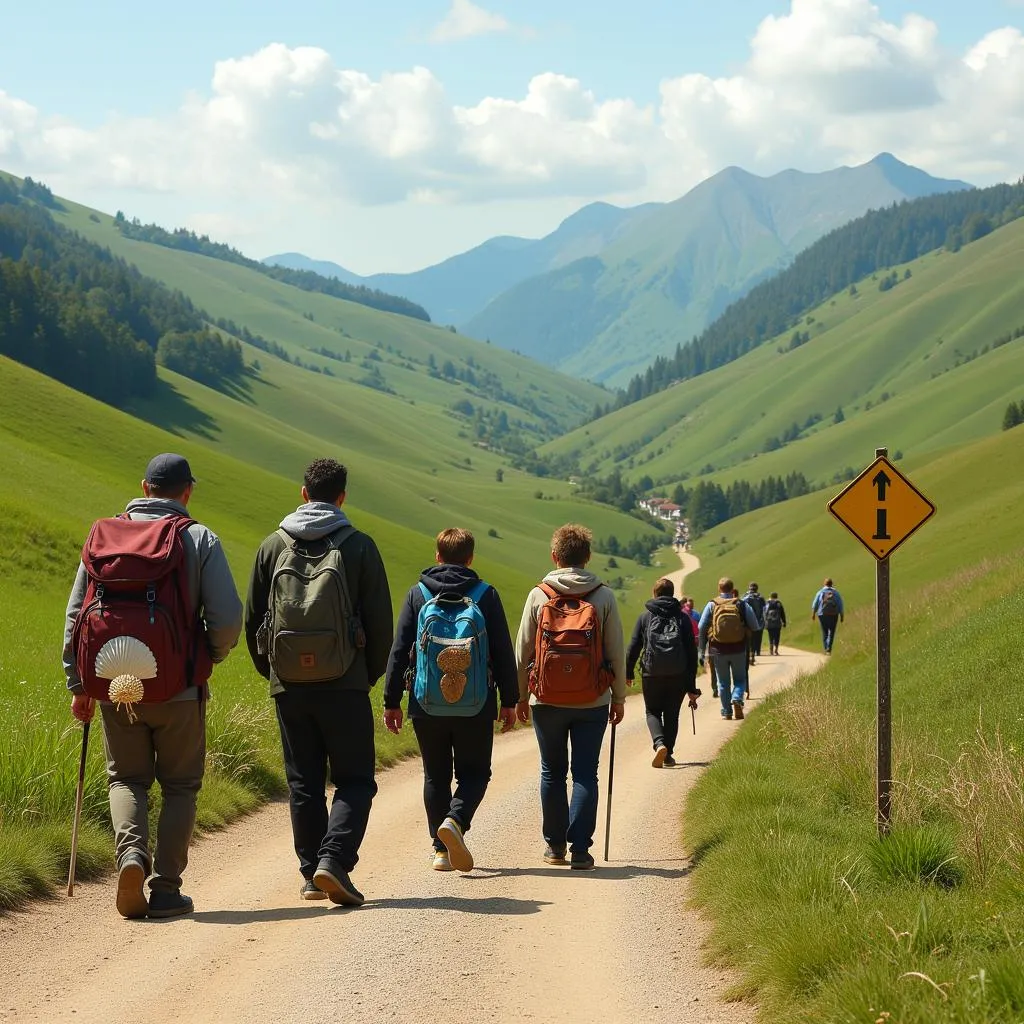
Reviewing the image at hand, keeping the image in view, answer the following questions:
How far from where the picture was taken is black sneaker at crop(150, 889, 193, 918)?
8984 millimetres

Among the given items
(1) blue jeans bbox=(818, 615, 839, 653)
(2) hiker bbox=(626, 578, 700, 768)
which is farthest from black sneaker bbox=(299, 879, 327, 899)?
(1) blue jeans bbox=(818, 615, 839, 653)

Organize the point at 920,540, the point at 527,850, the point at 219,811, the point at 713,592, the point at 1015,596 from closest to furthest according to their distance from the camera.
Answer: the point at 527,850, the point at 219,811, the point at 1015,596, the point at 920,540, the point at 713,592

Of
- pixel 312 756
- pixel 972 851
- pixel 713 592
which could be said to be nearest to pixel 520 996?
pixel 312 756

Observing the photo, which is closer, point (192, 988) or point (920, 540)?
point (192, 988)

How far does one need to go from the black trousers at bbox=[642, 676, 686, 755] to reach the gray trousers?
31.2ft

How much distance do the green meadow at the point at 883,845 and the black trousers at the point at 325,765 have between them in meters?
2.59

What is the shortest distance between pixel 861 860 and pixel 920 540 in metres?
71.6

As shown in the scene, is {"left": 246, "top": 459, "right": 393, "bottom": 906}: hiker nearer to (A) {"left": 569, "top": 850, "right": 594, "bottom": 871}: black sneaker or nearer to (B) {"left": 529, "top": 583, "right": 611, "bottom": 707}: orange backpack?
(B) {"left": 529, "top": 583, "right": 611, "bottom": 707}: orange backpack

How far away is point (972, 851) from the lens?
9391 mm

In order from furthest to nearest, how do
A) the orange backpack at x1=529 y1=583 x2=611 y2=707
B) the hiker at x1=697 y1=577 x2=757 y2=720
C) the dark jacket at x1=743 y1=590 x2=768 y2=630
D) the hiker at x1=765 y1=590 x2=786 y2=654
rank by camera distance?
the hiker at x1=765 y1=590 x2=786 y2=654 → the dark jacket at x1=743 y1=590 x2=768 y2=630 → the hiker at x1=697 y1=577 x2=757 y2=720 → the orange backpack at x1=529 y1=583 x2=611 y2=707

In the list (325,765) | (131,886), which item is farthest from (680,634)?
(131,886)

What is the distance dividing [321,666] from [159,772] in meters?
1.37

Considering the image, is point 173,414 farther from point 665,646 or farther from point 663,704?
point 665,646

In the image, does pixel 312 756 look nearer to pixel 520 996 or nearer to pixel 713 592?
pixel 520 996
